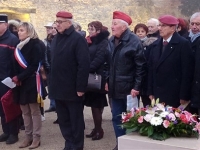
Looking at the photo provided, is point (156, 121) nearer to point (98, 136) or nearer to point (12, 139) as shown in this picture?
point (98, 136)

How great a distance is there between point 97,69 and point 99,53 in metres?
0.24

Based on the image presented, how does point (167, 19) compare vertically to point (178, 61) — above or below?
above

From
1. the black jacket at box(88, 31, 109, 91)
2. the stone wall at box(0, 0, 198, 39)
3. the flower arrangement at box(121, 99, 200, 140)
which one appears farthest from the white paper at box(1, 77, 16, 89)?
Answer: the stone wall at box(0, 0, 198, 39)

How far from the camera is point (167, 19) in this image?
4.76 m

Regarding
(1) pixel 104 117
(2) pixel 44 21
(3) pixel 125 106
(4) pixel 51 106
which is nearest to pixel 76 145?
(3) pixel 125 106

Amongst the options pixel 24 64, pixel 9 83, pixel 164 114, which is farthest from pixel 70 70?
pixel 164 114

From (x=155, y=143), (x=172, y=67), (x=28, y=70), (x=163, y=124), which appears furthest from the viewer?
(x=28, y=70)

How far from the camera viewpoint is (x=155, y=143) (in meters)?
3.67

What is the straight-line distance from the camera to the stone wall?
1680 cm

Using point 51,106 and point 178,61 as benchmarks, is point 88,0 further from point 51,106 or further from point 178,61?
point 178,61

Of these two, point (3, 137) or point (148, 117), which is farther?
point (3, 137)

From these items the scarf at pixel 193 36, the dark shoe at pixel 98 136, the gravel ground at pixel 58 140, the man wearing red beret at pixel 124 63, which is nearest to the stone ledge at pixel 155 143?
the man wearing red beret at pixel 124 63

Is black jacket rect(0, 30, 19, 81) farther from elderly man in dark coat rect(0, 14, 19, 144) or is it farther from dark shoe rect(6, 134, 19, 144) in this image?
dark shoe rect(6, 134, 19, 144)

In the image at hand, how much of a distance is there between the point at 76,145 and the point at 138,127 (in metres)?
1.70
